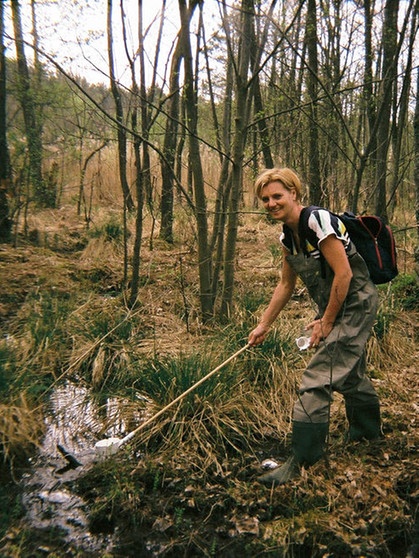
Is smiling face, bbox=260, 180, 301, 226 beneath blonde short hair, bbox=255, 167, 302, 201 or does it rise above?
beneath

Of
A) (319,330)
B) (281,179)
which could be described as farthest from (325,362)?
(281,179)

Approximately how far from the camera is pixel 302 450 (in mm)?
2842

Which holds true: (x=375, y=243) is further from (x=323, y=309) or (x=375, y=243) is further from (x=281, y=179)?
(x=281, y=179)

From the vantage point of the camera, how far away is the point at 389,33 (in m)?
6.52

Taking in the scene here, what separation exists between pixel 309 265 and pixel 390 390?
1779 mm

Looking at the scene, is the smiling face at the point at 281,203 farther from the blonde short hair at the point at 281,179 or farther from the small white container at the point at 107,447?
the small white container at the point at 107,447

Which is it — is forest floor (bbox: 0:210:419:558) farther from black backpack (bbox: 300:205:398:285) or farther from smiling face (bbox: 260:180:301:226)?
smiling face (bbox: 260:180:301:226)

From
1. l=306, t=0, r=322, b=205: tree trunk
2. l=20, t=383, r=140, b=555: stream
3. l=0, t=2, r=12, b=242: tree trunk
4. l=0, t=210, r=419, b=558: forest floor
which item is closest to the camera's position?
l=0, t=210, r=419, b=558: forest floor

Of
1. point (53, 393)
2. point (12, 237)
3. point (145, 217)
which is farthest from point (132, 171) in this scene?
point (53, 393)

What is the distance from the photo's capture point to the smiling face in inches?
109

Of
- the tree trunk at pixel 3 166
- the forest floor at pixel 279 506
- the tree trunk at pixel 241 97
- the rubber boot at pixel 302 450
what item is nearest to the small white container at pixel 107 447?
the forest floor at pixel 279 506

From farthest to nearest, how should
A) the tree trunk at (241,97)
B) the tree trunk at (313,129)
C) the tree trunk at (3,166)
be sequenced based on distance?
the tree trunk at (313,129), the tree trunk at (3,166), the tree trunk at (241,97)

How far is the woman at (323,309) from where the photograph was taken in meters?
2.70

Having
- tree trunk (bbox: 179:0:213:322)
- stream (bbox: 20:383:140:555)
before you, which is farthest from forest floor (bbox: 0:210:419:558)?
tree trunk (bbox: 179:0:213:322)
